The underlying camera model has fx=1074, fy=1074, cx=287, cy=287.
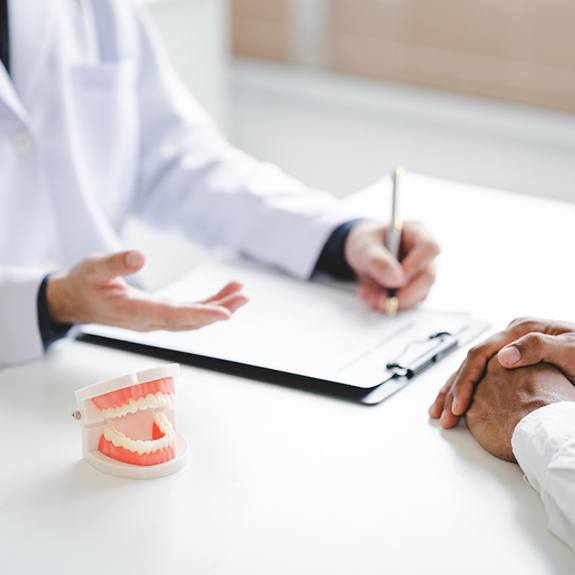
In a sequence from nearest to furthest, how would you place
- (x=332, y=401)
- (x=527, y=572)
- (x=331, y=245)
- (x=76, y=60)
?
1. (x=527, y=572)
2. (x=332, y=401)
3. (x=331, y=245)
4. (x=76, y=60)

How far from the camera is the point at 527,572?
2.98 ft

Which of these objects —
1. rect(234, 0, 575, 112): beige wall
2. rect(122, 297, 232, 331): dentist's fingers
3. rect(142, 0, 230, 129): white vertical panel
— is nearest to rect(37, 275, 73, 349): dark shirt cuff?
rect(122, 297, 232, 331): dentist's fingers

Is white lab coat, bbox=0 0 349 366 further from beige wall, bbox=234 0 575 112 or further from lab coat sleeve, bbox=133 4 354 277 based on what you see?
beige wall, bbox=234 0 575 112

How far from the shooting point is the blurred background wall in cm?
311

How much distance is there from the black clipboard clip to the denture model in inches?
11.7

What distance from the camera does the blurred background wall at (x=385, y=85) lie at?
3107mm

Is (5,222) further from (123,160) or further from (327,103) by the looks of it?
(327,103)

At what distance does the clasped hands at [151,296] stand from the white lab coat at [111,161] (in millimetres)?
126

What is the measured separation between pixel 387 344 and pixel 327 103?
2458 millimetres

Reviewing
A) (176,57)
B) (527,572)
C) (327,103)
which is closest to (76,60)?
(527,572)

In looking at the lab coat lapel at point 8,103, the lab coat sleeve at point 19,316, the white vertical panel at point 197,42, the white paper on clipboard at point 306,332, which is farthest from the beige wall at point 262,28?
the lab coat sleeve at point 19,316

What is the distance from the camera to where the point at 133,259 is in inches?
48.0

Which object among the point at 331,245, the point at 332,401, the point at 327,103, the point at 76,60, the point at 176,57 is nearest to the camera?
the point at 332,401

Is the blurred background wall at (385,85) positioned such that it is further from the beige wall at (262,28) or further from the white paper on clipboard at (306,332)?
the white paper on clipboard at (306,332)
